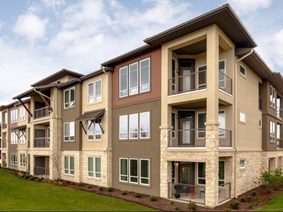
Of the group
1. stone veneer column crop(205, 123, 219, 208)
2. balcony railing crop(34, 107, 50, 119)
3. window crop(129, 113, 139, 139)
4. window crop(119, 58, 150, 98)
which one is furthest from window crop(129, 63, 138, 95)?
balcony railing crop(34, 107, 50, 119)

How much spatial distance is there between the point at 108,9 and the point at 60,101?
1226 cm

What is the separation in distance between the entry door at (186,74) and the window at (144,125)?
308cm

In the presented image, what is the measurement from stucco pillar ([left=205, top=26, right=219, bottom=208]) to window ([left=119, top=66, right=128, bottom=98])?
7.26m

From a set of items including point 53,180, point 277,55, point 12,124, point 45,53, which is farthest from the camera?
point 12,124

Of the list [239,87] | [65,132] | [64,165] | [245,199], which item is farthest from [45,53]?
[245,199]

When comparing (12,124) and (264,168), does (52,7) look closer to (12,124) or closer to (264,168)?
(264,168)

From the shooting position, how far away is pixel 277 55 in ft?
109

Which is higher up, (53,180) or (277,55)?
(277,55)

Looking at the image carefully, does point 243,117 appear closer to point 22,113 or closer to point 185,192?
point 185,192

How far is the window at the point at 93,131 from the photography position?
76.3ft

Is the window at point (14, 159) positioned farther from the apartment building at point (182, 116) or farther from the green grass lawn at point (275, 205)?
the green grass lawn at point (275, 205)

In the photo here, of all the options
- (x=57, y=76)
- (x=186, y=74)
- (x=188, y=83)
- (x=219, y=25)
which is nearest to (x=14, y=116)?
(x=57, y=76)

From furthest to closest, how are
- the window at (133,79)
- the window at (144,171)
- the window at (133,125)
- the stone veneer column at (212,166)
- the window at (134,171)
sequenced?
the window at (133,79), the window at (133,125), the window at (134,171), the window at (144,171), the stone veneer column at (212,166)

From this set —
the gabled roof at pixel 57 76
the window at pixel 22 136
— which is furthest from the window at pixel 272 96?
the window at pixel 22 136
